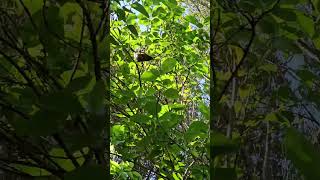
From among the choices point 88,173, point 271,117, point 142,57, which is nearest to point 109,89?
point 88,173

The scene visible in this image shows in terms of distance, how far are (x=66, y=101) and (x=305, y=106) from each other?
17.3 inches

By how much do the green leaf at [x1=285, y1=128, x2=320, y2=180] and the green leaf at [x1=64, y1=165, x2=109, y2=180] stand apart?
0.30m

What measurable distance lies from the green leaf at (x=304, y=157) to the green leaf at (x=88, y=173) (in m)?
0.30

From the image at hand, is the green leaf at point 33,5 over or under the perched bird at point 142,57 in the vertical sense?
under

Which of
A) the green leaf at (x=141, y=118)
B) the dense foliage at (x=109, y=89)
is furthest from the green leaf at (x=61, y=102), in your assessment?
the green leaf at (x=141, y=118)

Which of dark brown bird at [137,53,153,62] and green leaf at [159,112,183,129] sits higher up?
dark brown bird at [137,53,153,62]

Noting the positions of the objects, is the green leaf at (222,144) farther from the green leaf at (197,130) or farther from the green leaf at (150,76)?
the green leaf at (150,76)

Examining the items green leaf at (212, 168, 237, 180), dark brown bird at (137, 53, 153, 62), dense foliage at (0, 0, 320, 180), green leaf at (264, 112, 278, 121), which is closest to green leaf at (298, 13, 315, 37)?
dense foliage at (0, 0, 320, 180)

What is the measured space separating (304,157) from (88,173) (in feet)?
1.12

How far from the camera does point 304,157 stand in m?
0.67

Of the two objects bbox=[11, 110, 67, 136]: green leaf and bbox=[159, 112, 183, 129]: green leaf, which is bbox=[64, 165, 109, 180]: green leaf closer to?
bbox=[11, 110, 67, 136]: green leaf

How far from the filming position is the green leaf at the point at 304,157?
2.19ft

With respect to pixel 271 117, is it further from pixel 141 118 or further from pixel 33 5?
pixel 33 5

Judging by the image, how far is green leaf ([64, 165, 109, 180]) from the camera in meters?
0.65
